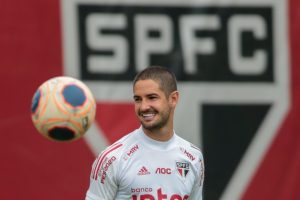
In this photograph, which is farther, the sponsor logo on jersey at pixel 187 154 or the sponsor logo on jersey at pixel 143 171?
the sponsor logo on jersey at pixel 187 154

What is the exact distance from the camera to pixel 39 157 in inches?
269

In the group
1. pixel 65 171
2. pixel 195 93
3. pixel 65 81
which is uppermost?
pixel 65 81

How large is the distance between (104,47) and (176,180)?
2310 mm

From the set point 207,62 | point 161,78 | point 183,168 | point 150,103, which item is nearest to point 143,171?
point 183,168

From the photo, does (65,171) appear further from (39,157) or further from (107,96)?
(107,96)

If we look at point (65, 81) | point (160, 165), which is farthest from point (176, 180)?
point (65, 81)

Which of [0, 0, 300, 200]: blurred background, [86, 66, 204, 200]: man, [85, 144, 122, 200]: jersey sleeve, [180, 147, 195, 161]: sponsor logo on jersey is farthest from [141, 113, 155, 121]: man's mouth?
[0, 0, 300, 200]: blurred background

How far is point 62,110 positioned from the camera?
16.5 ft

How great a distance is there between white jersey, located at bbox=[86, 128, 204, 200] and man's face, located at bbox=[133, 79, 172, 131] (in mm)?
171

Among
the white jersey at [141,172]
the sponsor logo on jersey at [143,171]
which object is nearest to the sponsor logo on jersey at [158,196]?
the white jersey at [141,172]

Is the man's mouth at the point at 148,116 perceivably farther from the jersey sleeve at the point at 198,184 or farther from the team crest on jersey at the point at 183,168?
the jersey sleeve at the point at 198,184

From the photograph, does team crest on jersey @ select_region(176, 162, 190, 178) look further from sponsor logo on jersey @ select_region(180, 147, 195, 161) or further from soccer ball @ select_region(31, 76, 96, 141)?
soccer ball @ select_region(31, 76, 96, 141)

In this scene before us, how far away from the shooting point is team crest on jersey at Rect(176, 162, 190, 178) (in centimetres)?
503

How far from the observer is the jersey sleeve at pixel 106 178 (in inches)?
191
